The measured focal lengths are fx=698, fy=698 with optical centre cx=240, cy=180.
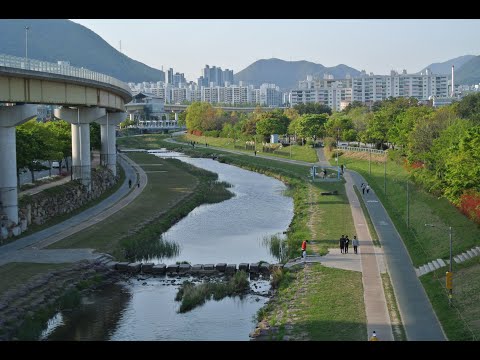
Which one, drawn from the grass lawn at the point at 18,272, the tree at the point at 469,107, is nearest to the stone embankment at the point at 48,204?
the grass lawn at the point at 18,272

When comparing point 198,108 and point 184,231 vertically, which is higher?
point 198,108

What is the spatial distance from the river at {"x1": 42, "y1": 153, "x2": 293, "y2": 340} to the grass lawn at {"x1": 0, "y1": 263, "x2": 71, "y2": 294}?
93.5 inches

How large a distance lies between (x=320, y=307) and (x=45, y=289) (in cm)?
1026

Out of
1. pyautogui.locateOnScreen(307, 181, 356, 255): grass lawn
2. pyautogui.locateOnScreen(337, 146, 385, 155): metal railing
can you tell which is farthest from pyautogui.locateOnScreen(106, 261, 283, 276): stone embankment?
pyautogui.locateOnScreen(337, 146, 385, 155): metal railing

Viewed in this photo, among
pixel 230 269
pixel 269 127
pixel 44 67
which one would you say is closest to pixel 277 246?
pixel 230 269

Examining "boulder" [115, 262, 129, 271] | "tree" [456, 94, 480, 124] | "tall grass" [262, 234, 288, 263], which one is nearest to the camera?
"boulder" [115, 262, 129, 271]

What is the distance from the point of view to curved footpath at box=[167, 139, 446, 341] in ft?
62.6

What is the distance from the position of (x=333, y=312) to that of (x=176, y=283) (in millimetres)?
8865

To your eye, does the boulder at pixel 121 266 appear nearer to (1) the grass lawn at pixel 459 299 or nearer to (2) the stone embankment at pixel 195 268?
(2) the stone embankment at pixel 195 268

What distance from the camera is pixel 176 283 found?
28422 mm

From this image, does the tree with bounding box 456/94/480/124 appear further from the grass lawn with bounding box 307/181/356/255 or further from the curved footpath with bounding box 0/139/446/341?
the curved footpath with bounding box 0/139/446/341

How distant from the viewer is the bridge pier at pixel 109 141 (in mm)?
63875
